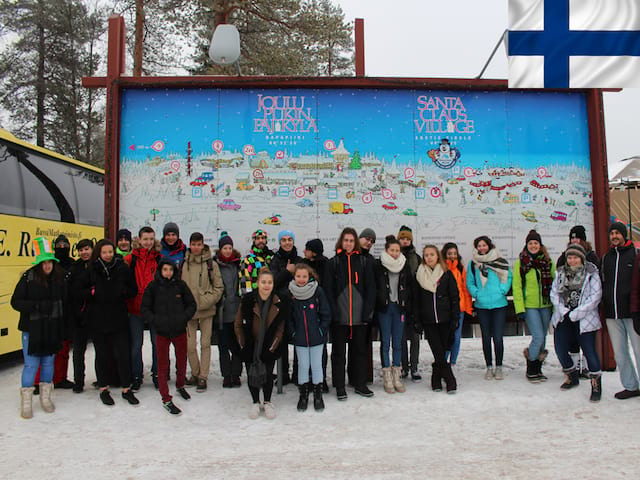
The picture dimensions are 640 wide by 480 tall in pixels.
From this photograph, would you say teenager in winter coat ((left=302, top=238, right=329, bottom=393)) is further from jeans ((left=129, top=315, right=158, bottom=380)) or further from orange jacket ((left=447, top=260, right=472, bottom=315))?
jeans ((left=129, top=315, right=158, bottom=380))

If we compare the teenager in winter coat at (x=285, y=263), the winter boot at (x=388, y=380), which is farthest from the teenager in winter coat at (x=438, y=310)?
the teenager in winter coat at (x=285, y=263)

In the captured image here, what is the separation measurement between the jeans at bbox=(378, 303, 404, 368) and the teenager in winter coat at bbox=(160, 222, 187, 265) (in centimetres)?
267

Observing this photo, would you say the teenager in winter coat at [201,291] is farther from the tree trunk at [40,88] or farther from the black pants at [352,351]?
the tree trunk at [40,88]

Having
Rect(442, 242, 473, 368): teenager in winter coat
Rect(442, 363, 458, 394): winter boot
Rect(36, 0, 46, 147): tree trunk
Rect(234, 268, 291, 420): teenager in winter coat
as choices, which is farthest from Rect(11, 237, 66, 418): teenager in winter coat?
Rect(36, 0, 46, 147): tree trunk

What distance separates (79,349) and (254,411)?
104 inches

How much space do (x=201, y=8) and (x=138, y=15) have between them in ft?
8.56

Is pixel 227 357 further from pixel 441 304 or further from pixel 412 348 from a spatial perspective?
pixel 441 304

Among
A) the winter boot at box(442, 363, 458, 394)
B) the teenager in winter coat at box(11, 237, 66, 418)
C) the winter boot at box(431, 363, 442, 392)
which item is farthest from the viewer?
the winter boot at box(431, 363, 442, 392)

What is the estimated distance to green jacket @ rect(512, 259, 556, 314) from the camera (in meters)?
6.28

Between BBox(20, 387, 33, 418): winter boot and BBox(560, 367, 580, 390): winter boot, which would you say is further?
BBox(560, 367, 580, 390): winter boot

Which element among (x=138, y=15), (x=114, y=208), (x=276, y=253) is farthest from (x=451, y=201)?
(x=138, y=15)

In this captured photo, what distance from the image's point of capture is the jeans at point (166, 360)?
528cm

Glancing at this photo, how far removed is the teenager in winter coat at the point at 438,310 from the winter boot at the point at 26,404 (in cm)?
445

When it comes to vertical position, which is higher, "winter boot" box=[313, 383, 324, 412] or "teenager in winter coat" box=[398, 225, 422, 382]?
"teenager in winter coat" box=[398, 225, 422, 382]
